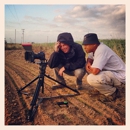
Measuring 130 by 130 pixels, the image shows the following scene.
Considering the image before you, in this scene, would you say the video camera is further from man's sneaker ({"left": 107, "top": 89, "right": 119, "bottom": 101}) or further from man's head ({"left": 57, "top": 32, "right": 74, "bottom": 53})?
man's sneaker ({"left": 107, "top": 89, "right": 119, "bottom": 101})

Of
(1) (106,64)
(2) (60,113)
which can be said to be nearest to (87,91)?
(1) (106,64)

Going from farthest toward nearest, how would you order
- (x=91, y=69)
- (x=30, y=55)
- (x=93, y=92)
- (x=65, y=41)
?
1. (x=93, y=92)
2. (x=65, y=41)
3. (x=91, y=69)
4. (x=30, y=55)

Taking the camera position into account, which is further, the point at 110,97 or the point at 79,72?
the point at 79,72

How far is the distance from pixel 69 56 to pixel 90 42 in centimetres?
49

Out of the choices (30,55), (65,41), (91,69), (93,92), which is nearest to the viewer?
(30,55)

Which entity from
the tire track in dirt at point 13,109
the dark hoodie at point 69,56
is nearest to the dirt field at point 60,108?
the tire track in dirt at point 13,109

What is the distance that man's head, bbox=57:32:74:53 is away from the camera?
9.94ft

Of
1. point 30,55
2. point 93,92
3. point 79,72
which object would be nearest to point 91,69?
point 79,72

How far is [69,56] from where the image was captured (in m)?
3.11

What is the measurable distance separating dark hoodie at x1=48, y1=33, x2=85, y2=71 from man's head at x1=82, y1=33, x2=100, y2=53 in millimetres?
209

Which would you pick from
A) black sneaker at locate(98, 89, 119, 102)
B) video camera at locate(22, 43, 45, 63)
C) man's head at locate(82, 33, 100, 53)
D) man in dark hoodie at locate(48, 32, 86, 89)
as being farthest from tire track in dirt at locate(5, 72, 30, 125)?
man's head at locate(82, 33, 100, 53)

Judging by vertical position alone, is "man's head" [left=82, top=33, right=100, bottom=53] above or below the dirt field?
above

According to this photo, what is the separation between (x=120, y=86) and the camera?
9.66 ft

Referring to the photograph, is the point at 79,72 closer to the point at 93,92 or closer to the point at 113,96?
the point at 93,92
